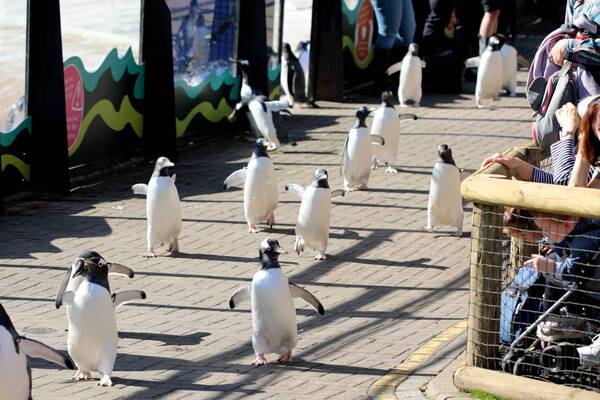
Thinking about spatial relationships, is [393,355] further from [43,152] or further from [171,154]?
[171,154]

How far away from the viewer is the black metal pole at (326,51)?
662 inches

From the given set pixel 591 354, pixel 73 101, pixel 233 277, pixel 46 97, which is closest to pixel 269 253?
pixel 233 277

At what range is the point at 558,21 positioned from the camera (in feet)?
83.9

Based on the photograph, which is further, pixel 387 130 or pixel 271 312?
pixel 387 130

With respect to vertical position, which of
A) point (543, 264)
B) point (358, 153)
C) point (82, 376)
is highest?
point (543, 264)

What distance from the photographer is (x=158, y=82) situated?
13.6 metres

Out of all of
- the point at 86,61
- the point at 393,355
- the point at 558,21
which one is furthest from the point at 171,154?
the point at 558,21

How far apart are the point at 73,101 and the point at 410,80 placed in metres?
5.34

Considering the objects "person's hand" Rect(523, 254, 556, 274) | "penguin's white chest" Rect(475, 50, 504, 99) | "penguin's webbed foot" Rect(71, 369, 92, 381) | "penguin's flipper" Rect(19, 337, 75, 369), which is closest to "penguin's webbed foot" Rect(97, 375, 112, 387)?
"penguin's webbed foot" Rect(71, 369, 92, 381)

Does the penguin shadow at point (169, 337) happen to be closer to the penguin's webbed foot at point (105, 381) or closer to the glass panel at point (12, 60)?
the penguin's webbed foot at point (105, 381)

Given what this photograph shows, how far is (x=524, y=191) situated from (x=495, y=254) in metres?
0.44

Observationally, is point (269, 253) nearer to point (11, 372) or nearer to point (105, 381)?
point (105, 381)

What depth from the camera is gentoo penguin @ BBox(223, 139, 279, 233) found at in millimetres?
10797

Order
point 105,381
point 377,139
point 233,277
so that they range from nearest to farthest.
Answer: point 105,381, point 233,277, point 377,139
